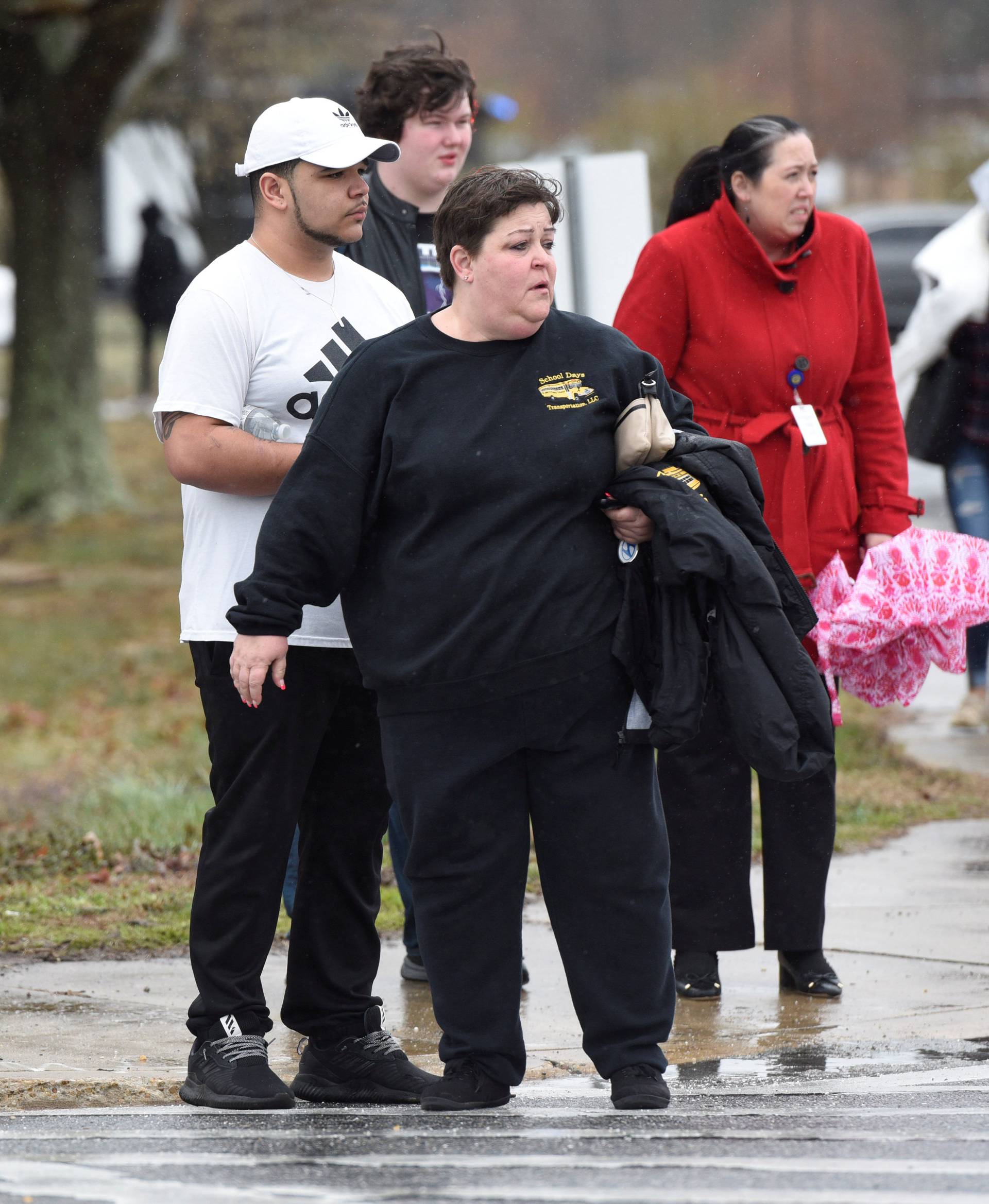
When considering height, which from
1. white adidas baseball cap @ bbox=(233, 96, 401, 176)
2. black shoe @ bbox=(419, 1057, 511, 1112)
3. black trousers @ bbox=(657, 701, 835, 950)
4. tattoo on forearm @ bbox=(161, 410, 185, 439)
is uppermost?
white adidas baseball cap @ bbox=(233, 96, 401, 176)

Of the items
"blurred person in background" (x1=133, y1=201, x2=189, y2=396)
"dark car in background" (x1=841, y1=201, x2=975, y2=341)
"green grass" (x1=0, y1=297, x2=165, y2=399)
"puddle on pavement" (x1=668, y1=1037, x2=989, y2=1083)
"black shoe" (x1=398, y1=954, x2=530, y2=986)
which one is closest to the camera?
"puddle on pavement" (x1=668, y1=1037, x2=989, y2=1083)

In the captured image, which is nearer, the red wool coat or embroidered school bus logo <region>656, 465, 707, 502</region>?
embroidered school bus logo <region>656, 465, 707, 502</region>

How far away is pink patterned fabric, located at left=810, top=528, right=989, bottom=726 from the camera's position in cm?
527

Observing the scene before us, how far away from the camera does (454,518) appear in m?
3.96

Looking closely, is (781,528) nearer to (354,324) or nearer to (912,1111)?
(354,324)

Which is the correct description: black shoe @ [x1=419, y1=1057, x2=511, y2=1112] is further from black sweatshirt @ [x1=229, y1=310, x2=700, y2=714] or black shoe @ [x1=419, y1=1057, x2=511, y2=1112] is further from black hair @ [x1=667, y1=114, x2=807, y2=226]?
black hair @ [x1=667, y1=114, x2=807, y2=226]

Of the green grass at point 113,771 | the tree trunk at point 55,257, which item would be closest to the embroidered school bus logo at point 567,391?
the green grass at point 113,771

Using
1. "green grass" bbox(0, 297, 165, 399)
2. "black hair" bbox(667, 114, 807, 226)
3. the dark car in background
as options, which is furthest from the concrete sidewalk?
"green grass" bbox(0, 297, 165, 399)

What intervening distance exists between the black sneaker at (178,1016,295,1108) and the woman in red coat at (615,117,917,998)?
143 cm

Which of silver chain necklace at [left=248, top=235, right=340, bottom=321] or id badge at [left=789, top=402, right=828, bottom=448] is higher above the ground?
silver chain necklace at [left=248, top=235, right=340, bottom=321]

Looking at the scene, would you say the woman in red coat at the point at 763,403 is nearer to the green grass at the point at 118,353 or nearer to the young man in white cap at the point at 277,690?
the young man in white cap at the point at 277,690

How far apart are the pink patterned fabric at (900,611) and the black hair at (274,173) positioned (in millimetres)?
1876

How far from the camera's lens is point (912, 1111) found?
3836 millimetres

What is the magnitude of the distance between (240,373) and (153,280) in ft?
67.3
